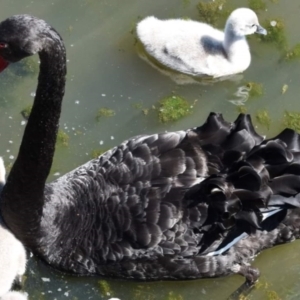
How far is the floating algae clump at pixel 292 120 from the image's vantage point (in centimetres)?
412

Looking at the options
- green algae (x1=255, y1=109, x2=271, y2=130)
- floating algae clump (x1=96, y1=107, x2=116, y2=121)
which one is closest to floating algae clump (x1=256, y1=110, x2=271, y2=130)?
green algae (x1=255, y1=109, x2=271, y2=130)

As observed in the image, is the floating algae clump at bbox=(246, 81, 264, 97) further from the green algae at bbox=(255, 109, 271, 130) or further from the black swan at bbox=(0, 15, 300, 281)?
the black swan at bbox=(0, 15, 300, 281)

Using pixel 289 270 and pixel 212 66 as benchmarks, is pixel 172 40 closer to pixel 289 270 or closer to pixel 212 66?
pixel 212 66

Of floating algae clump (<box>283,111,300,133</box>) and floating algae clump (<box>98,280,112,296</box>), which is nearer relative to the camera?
floating algae clump (<box>98,280,112,296</box>)

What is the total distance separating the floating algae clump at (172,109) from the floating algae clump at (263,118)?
16.7 inches

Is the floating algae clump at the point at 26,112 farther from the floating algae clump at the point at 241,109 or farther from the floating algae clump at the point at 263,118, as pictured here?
the floating algae clump at the point at 263,118

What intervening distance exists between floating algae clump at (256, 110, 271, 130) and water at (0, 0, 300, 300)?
0.02m

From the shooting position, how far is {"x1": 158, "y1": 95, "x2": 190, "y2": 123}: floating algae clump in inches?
160

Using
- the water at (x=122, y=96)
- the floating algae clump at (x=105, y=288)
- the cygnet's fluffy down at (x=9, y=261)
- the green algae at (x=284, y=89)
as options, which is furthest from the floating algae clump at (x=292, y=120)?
the cygnet's fluffy down at (x=9, y=261)

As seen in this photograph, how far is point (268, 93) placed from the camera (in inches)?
168

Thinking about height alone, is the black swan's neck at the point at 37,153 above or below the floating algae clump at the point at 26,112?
above

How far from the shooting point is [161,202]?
3.14m

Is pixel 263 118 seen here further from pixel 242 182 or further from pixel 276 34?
pixel 242 182

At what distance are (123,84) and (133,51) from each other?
0.91 ft
